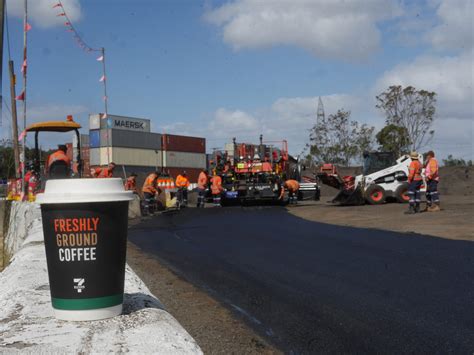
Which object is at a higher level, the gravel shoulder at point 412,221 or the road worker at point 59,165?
the road worker at point 59,165

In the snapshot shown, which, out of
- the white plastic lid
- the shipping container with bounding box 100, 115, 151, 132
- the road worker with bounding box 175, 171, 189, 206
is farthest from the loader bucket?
the shipping container with bounding box 100, 115, 151, 132

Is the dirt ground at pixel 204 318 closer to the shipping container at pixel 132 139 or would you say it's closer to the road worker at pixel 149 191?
the road worker at pixel 149 191

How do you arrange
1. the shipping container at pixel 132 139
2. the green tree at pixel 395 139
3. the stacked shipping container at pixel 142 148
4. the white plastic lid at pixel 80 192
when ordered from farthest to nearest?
the shipping container at pixel 132 139 → the stacked shipping container at pixel 142 148 → the green tree at pixel 395 139 → the white plastic lid at pixel 80 192

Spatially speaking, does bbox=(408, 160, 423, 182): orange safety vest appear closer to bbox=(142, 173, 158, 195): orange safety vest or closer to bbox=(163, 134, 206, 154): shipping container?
bbox=(142, 173, 158, 195): orange safety vest

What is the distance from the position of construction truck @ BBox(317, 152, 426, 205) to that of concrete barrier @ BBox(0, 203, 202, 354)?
775 inches

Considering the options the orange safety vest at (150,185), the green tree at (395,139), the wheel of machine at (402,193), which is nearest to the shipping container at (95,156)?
the green tree at (395,139)

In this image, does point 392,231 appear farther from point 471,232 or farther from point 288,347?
point 288,347

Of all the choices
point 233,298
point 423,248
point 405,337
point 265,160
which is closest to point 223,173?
point 265,160

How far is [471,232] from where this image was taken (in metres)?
11.8

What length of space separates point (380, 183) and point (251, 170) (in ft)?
17.5

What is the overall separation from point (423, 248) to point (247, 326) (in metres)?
5.12

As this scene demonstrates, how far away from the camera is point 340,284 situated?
6.89 metres

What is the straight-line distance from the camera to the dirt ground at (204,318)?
4.75 metres

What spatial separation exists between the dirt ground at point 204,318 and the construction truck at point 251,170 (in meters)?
16.8
